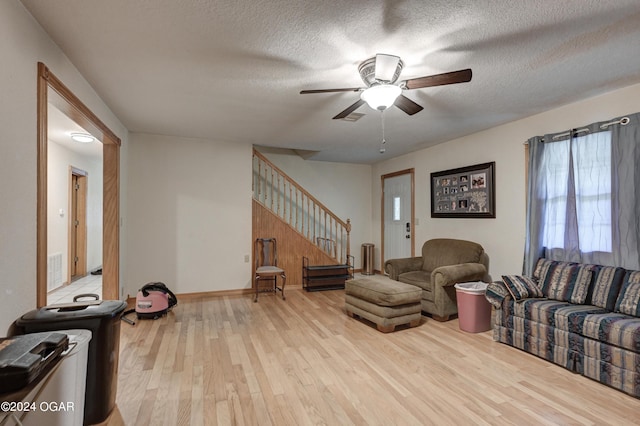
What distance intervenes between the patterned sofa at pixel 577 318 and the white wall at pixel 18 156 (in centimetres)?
380

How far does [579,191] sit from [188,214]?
5019mm

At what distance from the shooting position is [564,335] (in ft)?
8.55

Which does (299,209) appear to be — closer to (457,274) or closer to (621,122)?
(457,274)

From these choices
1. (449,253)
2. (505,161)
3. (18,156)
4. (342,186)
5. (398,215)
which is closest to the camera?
(18,156)

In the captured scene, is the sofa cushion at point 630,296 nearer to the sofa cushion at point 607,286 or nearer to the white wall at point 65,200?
the sofa cushion at point 607,286

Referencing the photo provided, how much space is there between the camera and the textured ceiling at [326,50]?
5.96 ft

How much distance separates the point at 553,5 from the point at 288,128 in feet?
9.99

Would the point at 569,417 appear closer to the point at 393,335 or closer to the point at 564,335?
the point at 564,335

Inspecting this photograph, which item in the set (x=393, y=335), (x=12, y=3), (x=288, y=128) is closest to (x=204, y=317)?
(x=393, y=335)

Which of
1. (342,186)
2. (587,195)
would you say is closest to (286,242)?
(342,186)

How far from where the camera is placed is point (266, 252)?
205 inches

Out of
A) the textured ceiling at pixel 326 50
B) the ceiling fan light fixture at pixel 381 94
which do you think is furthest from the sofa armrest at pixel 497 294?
the ceiling fan light fixture at pixel 381 94

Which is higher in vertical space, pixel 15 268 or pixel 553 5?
pixel 553 5

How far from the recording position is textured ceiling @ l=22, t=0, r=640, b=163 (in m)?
1.82
